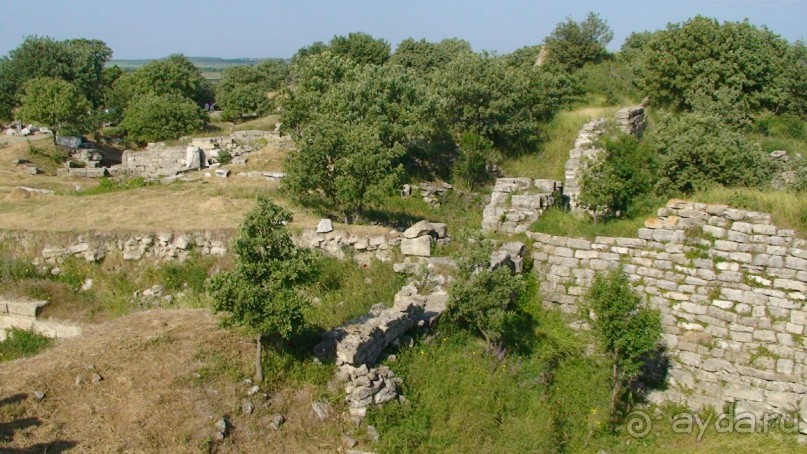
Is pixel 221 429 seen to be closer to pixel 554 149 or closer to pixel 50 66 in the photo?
pixel 554 149

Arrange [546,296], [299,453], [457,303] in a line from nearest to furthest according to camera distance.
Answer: [299,453] < [457,303] < [546,296]

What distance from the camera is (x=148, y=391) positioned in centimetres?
760

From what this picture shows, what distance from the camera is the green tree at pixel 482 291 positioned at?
9984 millimetres

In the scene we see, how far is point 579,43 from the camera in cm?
3048

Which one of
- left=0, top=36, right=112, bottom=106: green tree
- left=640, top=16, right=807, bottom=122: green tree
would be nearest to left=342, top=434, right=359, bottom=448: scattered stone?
left=640, top=16, right=807, bottom=122: green tree

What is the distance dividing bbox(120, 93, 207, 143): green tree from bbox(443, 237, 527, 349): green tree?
2527 cm

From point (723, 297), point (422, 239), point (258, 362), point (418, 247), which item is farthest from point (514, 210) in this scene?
point (258, 362)

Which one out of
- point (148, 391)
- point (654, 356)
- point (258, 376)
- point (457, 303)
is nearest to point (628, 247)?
point (654, 356)

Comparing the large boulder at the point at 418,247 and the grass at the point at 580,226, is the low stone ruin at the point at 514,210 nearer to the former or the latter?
the grass at the point at 580,226

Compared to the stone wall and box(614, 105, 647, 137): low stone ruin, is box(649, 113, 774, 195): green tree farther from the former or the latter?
box(614, 105, 647, 137): low stone ruin

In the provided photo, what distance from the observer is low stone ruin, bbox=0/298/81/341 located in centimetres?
1165

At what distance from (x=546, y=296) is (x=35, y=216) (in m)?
12.5

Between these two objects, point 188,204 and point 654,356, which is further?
point 188,204

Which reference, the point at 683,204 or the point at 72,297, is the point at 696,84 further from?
the point at 72,297
